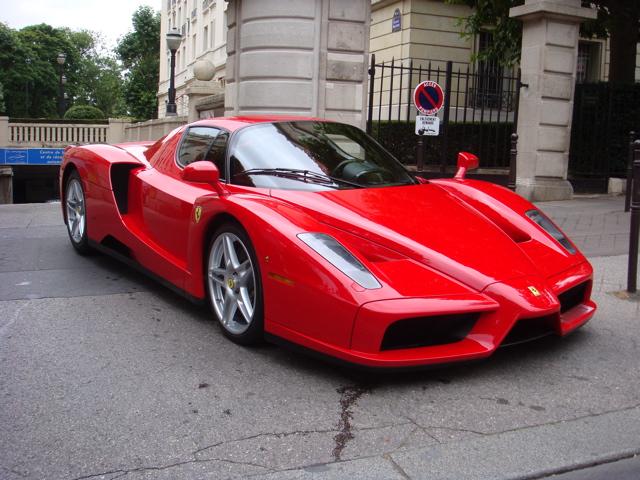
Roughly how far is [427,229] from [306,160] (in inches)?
38.7

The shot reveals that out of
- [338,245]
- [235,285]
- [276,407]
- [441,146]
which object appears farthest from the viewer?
[441,146]

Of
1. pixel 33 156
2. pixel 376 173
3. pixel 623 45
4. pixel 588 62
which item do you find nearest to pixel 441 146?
pixel 623 45

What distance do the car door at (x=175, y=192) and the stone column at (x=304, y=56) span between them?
7110 millimetres

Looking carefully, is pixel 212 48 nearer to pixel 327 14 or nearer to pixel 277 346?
pixel 327 14

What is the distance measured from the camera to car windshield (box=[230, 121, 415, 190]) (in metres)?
4.17

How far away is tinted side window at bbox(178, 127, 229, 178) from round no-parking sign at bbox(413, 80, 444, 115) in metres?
4.77

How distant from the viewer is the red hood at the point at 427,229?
3.49 meters

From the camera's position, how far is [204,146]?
4.77 m

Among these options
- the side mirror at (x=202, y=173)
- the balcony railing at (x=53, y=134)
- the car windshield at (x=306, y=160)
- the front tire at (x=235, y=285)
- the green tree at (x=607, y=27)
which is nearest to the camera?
the front tire at (x=235, y=285)

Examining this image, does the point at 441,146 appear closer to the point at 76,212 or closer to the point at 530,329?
the point at 76,212

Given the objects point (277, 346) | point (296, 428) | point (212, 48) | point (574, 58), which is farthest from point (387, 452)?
point (212, 48)

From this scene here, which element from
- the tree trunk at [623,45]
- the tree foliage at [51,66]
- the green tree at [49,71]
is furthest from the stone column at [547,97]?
the green tree at [49,71]

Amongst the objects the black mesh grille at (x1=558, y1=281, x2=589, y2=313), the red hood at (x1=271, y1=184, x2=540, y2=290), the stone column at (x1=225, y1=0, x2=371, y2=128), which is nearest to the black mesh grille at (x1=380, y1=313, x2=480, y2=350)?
the red hood at (x1=271, y1=184, x2=540, y2=290)

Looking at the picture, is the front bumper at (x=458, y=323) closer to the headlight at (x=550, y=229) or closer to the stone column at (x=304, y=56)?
the headlight at (x=550, y=229)
